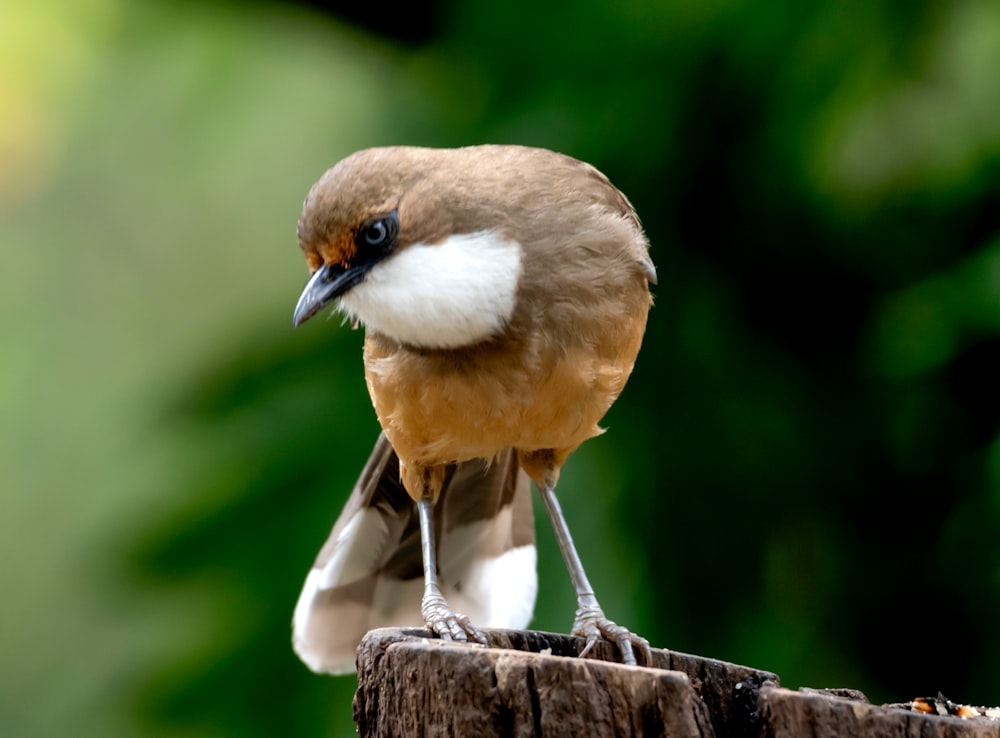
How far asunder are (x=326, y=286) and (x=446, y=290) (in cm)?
27

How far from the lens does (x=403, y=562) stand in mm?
3795

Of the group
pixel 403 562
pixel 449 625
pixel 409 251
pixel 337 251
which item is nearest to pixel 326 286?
pixel 337 251

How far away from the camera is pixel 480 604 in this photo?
3.76 m

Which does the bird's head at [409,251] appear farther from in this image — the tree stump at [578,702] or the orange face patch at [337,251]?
the tree stump at [578,702]

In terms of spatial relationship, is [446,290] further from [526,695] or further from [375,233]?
[526,695]

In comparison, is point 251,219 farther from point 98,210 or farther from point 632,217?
point 632,217

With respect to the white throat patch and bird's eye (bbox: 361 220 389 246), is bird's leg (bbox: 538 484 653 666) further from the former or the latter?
bird's eye (bbox: 361 220 389 246)

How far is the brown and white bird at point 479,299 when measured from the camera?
2.85 metres

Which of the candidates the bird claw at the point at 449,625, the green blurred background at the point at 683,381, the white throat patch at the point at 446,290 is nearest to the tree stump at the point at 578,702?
the bird claw at the point at 449,625

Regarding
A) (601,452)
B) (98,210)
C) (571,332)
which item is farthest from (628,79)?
(98,210)

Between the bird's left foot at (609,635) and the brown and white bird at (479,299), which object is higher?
the brown and white bird at (479,299)

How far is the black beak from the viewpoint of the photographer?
282 centimetres

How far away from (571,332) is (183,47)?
259 cm

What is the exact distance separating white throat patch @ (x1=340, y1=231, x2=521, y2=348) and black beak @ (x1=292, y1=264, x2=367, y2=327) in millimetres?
28
